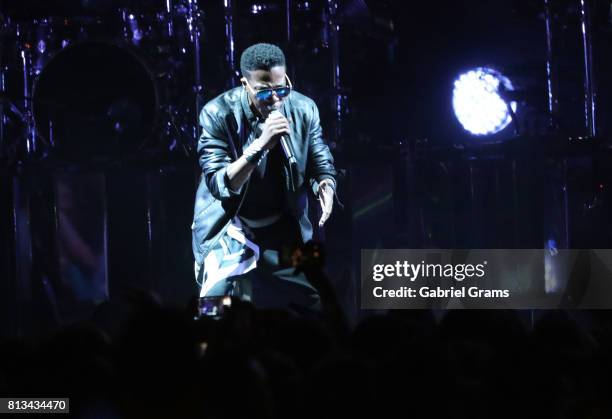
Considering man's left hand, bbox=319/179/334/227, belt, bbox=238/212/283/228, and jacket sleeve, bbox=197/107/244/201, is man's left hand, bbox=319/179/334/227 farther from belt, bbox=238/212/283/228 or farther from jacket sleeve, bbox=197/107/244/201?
jacket sleeve, bbox=197/107/244/201

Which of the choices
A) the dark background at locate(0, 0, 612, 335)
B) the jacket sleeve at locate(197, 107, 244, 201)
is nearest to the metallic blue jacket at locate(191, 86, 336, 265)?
the jacket sleeve at locate(197, 107, 244, 201)

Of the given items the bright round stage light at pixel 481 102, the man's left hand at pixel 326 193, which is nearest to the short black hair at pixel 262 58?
the man's left hand at pixel 326 193

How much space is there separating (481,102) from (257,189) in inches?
149

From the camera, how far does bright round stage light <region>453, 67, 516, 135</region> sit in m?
9.09

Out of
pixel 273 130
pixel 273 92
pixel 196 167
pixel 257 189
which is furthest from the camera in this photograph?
pixel 196 167

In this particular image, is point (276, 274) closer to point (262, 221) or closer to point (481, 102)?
point (262, 221)

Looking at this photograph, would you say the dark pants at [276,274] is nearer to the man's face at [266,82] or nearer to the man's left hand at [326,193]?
the man's left hand at [326,193]

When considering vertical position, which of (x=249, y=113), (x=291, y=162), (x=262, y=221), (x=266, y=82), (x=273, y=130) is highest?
(x=266, y=82)

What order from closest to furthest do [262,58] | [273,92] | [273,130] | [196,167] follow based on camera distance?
[273,130]
[273,92]
[262,58]
[196,167]

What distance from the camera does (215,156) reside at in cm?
593

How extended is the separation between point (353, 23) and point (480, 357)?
603cm

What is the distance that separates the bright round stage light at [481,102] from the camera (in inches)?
358

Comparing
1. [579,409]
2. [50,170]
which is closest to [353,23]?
[50,170]

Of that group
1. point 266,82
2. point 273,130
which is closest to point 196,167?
point 266,82
